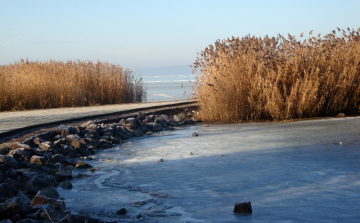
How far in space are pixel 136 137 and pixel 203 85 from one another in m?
2.71

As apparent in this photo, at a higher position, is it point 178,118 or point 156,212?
point 178,118

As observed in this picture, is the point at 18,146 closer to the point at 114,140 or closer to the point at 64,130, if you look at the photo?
the point at 64,130

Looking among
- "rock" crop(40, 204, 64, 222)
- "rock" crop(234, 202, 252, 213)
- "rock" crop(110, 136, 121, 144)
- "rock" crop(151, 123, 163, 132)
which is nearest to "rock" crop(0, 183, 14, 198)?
"rock" crop(40, 204, 64, 222)

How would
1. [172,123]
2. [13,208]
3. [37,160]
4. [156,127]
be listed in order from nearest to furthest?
[13,208], [37,160], [156,127], [172,123]

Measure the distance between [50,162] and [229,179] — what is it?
2.53 metres

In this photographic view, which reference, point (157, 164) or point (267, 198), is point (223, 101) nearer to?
point (157, 164)

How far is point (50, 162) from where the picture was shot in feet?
19.9

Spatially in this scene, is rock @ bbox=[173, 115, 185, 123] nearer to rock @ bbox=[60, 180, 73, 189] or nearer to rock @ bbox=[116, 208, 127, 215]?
Result: rock @ bbox=[60, 180, 73, 189]

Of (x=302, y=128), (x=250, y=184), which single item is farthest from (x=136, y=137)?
(x=250, y=184)

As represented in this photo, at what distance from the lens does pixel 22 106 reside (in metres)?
12.8

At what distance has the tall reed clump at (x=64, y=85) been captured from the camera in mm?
12867

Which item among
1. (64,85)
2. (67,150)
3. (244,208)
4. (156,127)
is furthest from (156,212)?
(64,85)

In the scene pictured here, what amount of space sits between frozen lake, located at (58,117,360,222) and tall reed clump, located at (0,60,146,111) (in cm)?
581

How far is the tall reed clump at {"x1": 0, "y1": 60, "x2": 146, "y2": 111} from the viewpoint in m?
12.9
